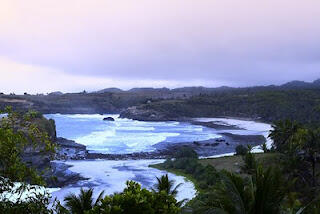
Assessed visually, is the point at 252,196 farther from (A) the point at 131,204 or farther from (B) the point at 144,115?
(B) the point at 144,115

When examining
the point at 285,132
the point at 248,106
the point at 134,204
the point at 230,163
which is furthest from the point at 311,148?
the point at 248,106

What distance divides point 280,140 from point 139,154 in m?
25.5

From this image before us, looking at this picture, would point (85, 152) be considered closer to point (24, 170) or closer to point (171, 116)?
point (24, 170)

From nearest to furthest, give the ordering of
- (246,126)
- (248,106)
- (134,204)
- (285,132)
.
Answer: (134,204)
(285,132)
(246,126)
(248,106)

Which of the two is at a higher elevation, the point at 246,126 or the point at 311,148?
the point at 311,148

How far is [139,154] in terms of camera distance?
225 ft

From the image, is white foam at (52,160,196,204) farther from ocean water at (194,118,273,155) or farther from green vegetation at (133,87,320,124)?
green vegetation at (133,87,320,124)

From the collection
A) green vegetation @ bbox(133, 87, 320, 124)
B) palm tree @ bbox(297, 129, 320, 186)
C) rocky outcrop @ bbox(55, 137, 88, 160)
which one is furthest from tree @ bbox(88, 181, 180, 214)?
green vegetation @ bbox(133, 87, 320, 124)

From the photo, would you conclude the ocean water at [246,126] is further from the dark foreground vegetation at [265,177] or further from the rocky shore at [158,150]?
the dark foreground vegetation at [265,177]

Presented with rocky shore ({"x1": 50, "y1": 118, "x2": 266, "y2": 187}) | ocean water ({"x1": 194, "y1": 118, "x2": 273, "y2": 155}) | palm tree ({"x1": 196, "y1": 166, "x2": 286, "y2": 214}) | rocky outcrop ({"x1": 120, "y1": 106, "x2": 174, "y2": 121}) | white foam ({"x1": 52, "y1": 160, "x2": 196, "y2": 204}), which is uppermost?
palm tree ({"x1": 196, "y1": 166, "x2": 286, "y2": 214})

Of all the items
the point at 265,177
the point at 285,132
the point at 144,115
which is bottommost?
the point at 144,115

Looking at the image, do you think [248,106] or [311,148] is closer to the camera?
[311,148]

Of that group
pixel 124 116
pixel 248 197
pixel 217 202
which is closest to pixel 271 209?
pixel 248 197

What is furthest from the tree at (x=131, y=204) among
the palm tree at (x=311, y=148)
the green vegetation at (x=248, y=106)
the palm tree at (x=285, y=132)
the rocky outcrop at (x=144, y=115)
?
the rocky outcrop at (x=144, y=115)
